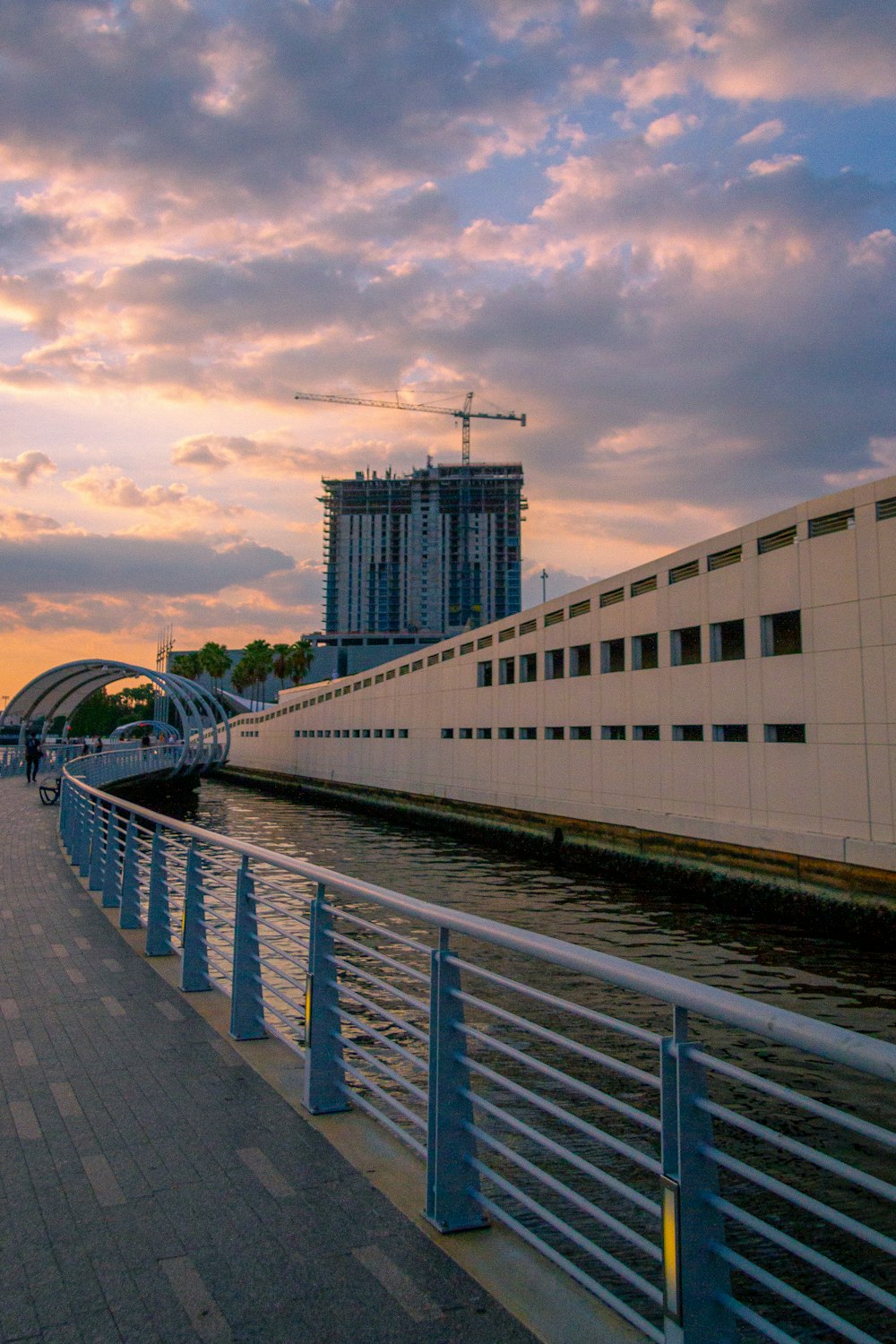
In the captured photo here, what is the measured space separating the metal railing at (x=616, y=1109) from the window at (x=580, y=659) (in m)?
17.1

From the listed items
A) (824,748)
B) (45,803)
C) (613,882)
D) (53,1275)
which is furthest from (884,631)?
(45,803)

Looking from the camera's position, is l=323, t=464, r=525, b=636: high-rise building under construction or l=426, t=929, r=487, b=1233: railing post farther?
l=323, t=464, r=525, b=636: high-rise building under construction

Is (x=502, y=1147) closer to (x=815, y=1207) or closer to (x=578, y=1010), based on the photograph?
(x=578, y=1010)

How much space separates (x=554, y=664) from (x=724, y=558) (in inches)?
367

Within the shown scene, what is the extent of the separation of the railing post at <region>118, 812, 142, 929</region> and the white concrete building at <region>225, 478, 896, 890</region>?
11752 millimetres

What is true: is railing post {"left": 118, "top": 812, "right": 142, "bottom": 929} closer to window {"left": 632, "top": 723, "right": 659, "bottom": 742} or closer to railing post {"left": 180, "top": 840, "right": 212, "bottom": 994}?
railing post {"left": 180, "top": 840, "right": 212, "bottom": 994}

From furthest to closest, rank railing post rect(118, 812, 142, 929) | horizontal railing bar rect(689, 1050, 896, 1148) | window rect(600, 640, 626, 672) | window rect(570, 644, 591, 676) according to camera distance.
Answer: window rect(570, 644, 591, 676) < window rect(600, 640, 626, 672) < railing post rect(118, 812, 142, 929) < horizontal railing bar rect(689, 1050, 896, 1148)

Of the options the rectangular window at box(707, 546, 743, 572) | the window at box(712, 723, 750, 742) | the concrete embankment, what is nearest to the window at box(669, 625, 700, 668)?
the rectangular window at box(707, 546, 743, 572)

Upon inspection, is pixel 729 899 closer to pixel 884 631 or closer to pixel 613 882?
pixel 613 882

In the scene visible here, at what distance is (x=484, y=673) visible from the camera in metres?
36.0

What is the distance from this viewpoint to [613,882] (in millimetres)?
22984

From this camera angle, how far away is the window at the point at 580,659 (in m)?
28.8

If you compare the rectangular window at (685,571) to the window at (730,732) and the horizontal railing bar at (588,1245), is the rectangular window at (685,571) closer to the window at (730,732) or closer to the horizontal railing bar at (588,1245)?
the window at (730,732)

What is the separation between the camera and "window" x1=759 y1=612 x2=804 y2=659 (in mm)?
19969
